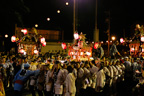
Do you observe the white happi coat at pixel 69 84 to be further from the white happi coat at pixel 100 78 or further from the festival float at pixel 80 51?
the festival float at pixel 80 51

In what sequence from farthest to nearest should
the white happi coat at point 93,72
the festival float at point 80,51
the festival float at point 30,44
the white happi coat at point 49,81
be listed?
the festival float at point 30,44 < the festival float at point 80,51 < the white happi coat at point 93,72 < the white happi coat at point 49,81

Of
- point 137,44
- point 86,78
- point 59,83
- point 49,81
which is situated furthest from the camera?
point 137,44

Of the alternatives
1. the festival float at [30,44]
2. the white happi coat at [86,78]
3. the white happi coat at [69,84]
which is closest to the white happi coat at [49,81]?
the white happi coat at [69,84]

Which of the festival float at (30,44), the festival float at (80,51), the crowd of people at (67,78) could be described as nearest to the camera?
the crowd of people at (67,78)

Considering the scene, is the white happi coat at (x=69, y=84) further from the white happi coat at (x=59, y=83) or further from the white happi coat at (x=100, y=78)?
the white happi coat at (x=100, y=78)

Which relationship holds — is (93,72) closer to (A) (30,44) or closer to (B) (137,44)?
(B) (137,44)

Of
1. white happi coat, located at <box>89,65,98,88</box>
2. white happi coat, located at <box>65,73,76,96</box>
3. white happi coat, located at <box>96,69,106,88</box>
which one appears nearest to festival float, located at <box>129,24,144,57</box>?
white happi coat, located at <box>89,65,98,88</box>

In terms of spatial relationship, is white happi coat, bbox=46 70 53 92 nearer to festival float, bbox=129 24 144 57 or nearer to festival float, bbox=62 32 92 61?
festival float, bbox=62 32 92 61

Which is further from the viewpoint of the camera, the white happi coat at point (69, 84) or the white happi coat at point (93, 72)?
the white happi coat at point (93, 72)

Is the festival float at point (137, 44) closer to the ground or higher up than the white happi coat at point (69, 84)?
higher up

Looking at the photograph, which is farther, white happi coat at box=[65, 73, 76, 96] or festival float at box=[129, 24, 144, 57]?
festival float at box=[129, 24, 144, 57]

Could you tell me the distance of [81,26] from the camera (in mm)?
33094

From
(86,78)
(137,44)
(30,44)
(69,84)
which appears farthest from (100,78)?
(30,44)

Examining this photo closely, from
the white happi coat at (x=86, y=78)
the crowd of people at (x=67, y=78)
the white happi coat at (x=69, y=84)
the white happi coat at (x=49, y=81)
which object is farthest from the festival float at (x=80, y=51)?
the white happi coat at (x=69, y=84)
